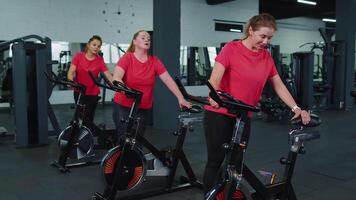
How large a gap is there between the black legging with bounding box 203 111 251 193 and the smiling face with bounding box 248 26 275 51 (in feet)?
1.52

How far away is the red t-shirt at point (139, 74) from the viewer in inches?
126

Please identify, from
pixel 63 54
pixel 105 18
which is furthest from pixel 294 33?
pixel 63 54

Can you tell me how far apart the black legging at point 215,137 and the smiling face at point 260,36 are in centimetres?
46

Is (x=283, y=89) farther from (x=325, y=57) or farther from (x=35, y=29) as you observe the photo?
(x=35, y=29)

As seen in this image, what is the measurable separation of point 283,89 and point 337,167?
2420mm

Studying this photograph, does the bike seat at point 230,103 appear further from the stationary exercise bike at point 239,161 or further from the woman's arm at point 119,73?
the woman's arm at point 119,73

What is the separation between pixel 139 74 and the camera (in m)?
3.22

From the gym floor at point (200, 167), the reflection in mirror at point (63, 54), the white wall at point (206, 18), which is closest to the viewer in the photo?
the gym floor at point (200, 167)

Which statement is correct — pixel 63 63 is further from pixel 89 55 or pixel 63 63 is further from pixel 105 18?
pixel 89 55

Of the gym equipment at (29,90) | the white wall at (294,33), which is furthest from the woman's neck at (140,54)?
the white wall at (294,33)

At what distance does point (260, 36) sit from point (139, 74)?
4.46 ft

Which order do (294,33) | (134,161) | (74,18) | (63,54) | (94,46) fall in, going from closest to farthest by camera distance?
(134,161) < (94,46) < (63,54) < (74,18) < (294,33)

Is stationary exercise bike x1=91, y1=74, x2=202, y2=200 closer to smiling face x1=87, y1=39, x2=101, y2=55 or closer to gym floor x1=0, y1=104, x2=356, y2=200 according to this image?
gym floor x1=0, y1=104, x2=356, y2=200

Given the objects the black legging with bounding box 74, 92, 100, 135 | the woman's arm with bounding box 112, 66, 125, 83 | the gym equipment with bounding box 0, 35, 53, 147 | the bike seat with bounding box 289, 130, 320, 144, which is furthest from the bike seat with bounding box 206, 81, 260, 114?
the gym equipment with bounding box 0, 35, 53, 147
